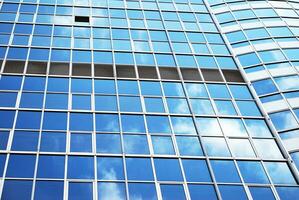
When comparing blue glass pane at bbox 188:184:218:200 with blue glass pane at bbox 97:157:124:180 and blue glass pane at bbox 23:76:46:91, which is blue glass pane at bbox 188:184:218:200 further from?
blue glass pane at bbox 23:76:46:91

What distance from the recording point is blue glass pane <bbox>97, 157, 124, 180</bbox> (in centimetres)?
1852

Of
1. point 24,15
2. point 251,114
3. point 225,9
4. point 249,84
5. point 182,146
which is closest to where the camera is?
point 182,146

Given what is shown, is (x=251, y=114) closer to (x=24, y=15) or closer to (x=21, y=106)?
(x=21, y=106)

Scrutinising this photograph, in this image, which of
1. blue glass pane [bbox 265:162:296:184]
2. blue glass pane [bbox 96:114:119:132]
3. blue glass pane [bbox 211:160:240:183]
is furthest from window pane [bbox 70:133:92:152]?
blue glass pane [bbox 265:162:296:184]

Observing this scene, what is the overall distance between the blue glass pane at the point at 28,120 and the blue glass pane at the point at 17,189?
342 cm

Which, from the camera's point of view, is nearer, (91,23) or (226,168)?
(226,168)

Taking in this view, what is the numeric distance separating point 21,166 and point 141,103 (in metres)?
7.24

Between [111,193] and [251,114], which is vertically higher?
→ [251,114]

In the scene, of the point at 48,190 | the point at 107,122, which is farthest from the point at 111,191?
the point at 107,122

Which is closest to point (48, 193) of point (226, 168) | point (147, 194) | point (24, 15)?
point (147, 194)

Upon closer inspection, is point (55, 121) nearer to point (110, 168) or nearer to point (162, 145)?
point (110, 168)

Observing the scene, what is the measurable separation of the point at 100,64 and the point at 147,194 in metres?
10.2

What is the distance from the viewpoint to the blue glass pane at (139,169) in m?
18.8

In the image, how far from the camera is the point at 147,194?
17984 mm
